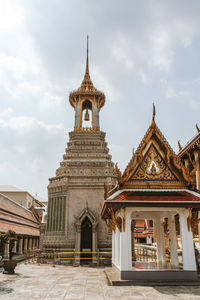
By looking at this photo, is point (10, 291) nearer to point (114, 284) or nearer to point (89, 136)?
point (114, 284)

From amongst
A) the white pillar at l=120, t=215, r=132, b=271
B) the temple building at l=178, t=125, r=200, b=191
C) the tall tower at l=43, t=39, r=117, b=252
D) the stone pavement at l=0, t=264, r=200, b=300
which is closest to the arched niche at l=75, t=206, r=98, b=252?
the tall tower at l=43, t=39, r=117, b=252

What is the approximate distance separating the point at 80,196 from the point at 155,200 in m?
14.6

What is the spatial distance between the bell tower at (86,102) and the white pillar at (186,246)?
66.3ft

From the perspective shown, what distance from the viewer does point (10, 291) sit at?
9008mm

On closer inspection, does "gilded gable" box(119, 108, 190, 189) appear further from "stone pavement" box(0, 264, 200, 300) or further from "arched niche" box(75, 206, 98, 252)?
"arched niche" box(75, 206, 98, 252)

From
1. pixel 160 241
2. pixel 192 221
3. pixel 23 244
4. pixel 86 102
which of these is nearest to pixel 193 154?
pixel 160 241

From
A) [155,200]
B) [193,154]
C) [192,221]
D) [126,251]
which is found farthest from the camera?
[193,154]

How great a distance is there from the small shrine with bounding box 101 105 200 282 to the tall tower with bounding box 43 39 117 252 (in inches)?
440

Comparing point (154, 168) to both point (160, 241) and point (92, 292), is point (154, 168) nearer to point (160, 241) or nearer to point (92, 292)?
point (160, 241)

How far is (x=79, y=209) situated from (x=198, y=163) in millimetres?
11716

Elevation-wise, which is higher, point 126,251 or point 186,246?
point 186,246

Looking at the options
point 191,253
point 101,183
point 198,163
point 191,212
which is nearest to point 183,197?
point 191,212

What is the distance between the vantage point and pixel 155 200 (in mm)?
10242

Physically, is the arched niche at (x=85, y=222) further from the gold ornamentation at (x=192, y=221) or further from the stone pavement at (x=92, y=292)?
the gold ornamentation at (x=192, y=221)
